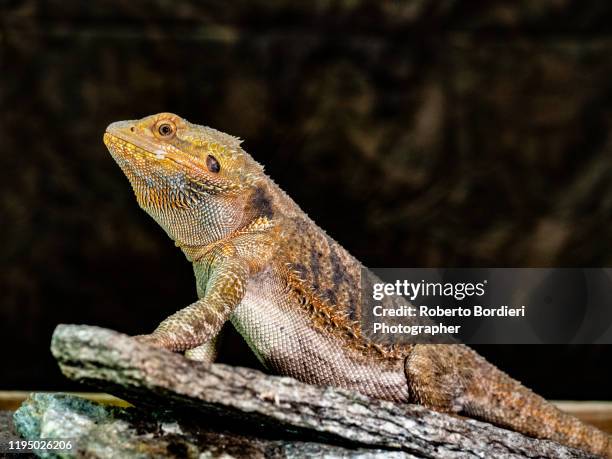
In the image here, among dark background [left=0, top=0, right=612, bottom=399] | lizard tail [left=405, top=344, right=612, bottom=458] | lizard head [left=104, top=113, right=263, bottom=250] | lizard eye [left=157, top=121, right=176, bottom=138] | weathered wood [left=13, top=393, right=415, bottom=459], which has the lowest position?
weathered wood [left=13, top=393, right=415, bottom=459]

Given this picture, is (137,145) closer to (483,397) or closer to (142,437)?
(142,437)

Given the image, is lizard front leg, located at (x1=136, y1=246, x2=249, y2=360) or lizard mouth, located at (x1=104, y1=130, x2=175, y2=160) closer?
lizard front leg, located at (x1=136, y1=246, x2=249, y2=360)

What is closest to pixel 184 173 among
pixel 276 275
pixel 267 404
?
pixel 276 275

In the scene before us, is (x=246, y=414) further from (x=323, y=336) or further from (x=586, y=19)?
(x=586, y=19)

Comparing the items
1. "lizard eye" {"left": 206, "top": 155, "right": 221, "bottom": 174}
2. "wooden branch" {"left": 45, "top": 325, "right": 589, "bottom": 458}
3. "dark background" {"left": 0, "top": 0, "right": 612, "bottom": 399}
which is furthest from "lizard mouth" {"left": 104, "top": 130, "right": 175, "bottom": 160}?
"dark background" {"left": 0, "top": 0, "right": 612, "bottom": 399}

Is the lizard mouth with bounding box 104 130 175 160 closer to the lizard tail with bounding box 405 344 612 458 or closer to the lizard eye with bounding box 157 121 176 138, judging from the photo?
the lizard eye with bounding box 157 121 176 138

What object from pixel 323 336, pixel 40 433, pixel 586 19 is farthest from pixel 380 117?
A: pixel 40 433

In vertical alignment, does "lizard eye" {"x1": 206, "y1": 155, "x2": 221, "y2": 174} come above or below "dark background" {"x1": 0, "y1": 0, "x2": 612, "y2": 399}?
below

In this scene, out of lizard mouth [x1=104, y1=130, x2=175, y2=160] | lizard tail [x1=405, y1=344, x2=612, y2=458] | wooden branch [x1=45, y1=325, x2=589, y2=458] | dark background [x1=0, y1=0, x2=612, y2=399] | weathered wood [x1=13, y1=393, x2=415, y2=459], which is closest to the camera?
wooden branch [x1=45, y1=325, x2=589, y2=458]
